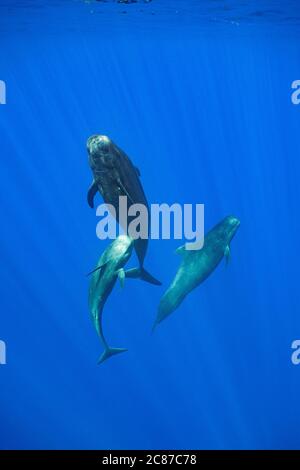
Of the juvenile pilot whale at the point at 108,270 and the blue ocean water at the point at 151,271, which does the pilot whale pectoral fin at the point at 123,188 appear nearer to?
the juvenile pilot whale at the point at 108,270

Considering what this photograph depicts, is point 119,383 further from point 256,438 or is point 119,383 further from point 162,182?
point 162,182

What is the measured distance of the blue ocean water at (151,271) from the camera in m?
15.1

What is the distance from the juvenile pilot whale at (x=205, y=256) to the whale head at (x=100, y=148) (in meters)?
3.62

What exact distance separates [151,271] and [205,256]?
34.4ft

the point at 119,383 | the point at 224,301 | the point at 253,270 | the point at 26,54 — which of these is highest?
the point at 26,54

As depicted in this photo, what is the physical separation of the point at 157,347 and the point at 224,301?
3538 mm

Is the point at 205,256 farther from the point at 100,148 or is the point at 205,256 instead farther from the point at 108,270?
the point at 100,148

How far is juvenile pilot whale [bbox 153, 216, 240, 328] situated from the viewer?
9586 mm

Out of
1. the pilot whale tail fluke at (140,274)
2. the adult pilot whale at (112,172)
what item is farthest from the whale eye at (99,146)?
the pilot whale tail fluke at (140,274)

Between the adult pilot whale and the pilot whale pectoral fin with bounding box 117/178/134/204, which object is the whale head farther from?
the pilot whale pectoral fin with bounding box 117/178/134/204

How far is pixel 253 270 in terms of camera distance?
2089 cm

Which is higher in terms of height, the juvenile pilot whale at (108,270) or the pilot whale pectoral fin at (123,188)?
the pilot whale pectoral fin at (123,188)
